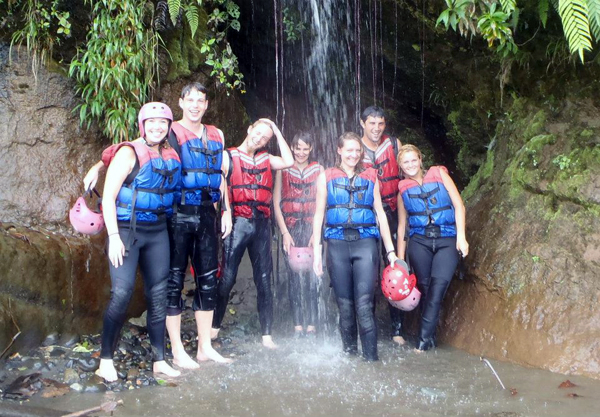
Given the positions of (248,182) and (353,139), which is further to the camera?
(248,182)

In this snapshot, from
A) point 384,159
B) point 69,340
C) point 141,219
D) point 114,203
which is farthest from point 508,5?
point 69,340

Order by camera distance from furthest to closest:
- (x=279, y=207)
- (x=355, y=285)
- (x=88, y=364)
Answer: (x=279, y=207), (x=355, y=285), (x=88, y=364)

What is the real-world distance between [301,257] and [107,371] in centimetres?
200

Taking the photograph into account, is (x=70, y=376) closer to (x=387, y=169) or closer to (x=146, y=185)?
(x=146, y=185)

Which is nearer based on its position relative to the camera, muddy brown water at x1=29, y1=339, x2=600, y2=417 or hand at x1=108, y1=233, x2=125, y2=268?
muddy brown water at x1=29, y1=339, x2=600, y2=417

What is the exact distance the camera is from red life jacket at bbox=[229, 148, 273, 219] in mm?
6059

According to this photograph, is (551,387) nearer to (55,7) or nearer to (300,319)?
(300,319)

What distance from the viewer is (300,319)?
22.6ft

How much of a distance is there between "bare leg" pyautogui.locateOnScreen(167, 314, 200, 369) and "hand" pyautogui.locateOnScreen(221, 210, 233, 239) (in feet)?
2.61

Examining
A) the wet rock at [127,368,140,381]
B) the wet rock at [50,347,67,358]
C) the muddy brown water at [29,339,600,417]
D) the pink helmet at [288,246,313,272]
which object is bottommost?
the muddy brown water at [29,339,600,417]

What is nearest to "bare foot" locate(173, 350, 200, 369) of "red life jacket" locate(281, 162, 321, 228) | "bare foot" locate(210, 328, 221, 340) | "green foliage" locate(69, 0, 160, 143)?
"bare foot" locate(210, 328, 221, 340)

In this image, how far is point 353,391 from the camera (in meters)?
4.94

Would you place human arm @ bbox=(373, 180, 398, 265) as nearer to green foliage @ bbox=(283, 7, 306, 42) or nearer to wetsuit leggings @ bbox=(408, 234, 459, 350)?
wetsuit leggings @ bbox=(408, 234, 459, 350)

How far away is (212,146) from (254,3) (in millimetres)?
3324
